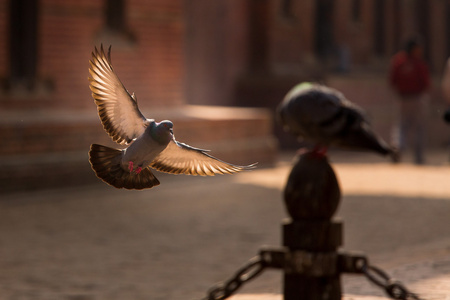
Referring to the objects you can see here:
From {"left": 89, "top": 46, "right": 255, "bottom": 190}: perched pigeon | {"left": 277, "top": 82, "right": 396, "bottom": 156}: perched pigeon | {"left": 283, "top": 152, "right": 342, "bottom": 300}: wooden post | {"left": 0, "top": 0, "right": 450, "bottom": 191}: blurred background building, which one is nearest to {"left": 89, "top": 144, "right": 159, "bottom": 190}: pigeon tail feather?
{"left": 89, "top": 46, "right": 255, "bottom": 190}: perched pigeon

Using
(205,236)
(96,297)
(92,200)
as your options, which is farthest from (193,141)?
(96,297)

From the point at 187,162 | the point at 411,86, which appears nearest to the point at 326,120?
the point at 187,162

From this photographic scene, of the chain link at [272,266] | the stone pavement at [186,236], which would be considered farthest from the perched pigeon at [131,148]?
the stone pavement at [186,236]

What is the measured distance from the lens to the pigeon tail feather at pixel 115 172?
1.10 m

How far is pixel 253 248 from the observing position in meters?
8.80

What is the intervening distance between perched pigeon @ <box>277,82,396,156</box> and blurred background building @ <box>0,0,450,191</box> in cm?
948

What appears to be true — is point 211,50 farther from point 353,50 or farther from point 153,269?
point 153,269

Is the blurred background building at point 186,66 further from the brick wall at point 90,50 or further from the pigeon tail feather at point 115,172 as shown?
the pigeon tail feather at point 115,172

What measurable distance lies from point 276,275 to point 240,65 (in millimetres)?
18971

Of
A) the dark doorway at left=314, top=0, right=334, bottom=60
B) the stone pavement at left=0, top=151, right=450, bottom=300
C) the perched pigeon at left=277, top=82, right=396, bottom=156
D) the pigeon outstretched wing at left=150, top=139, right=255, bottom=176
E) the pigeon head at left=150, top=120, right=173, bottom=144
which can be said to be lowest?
the stone pavement at left=0, top=151, right=450, bottom=300

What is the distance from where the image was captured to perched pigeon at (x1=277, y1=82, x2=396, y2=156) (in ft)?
9.16

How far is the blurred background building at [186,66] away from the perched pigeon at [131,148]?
37.7 feet

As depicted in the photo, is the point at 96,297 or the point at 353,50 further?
the point at 353,50

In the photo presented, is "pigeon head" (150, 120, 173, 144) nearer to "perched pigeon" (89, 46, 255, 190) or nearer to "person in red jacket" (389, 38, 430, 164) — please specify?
"perched pigeon" (89, 46, 255, 190)
